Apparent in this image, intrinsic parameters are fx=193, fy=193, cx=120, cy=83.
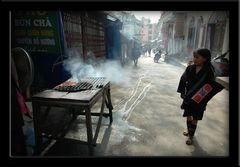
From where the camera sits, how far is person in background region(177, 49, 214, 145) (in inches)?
143

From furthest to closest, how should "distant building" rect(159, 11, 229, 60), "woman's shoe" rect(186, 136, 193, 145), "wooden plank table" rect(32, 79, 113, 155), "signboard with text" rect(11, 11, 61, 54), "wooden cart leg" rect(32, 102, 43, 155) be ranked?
"distant building" rect(159, 11, 229, 60) < "signboard with text" rect(11, 11, 61, 54) < "woman's shoe" rect(186, 136, 193, 145) < "wooden cart leg" rect(32, 102, 43, 155) < "wooden plank table" rect(32, 79, 113, 155)

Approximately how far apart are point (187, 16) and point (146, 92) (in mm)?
17161

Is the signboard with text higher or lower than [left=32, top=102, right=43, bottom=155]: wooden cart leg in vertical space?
higher

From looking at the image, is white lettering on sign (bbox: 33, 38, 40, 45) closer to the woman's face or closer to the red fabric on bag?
the red fabric on bag

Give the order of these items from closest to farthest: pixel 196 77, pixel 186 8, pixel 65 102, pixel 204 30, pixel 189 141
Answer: pixel 186 8
pixel 65 102
pixel 196 77
pixel 189 141
pixel 204 30

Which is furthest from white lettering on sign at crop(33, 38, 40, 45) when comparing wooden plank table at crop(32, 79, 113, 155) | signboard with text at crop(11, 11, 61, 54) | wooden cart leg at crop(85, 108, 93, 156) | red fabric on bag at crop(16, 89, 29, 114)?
wooden cart leg at crop(85, 108, 93, 156)

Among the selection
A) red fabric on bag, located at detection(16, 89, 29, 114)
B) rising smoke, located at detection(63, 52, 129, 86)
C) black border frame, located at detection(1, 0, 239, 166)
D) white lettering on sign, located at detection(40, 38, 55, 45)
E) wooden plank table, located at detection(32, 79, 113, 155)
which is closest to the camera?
black border frame, located at detection(1, 0, 239, 166)

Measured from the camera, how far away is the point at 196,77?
3783mm

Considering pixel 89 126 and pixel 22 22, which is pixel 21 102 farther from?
pixel 22 22

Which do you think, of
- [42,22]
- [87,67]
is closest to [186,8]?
[42,22]

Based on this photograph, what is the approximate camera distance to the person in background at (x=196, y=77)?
143 inches

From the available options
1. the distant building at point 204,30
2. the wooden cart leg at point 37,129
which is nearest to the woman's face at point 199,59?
the wooden cart leg at point 37,129

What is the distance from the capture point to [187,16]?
2197 cm
